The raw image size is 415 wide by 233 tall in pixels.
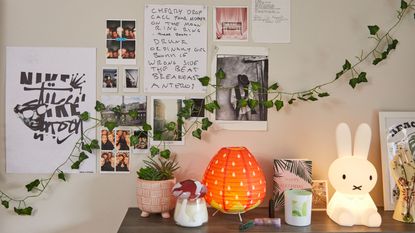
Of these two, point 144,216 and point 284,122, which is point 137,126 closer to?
point 144,216

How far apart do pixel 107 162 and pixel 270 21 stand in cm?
79

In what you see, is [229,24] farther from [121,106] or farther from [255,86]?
[121,106]

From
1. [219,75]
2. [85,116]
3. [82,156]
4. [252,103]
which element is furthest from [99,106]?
[252,103]

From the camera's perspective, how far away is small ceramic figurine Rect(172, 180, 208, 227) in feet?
3.97

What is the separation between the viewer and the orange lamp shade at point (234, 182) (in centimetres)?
124

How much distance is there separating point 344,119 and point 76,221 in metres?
1.06

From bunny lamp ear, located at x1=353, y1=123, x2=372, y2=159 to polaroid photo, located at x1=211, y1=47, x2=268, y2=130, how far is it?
336 millimetres

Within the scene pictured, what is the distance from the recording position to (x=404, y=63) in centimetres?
148

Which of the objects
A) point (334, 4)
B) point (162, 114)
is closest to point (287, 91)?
point (334, 4)

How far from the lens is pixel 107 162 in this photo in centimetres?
145

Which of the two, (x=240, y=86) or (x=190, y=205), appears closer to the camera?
(x=190, y=205)

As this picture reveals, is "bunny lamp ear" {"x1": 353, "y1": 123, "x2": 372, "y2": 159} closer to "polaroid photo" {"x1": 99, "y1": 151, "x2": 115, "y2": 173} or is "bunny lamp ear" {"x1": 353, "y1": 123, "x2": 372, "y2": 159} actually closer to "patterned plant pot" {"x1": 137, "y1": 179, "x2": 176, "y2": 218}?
"patterned plant pot" {"x1": 137, "y1": 179, "x2": 176, "y2": 218}

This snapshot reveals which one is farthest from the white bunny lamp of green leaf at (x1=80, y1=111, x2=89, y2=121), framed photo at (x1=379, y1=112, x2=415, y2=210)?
green leaf at (x1=80, y1=111, x2=89, y2=121)

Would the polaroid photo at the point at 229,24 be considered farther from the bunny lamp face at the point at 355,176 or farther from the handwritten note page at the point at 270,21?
the bunny lamp face at the point at 355,176
